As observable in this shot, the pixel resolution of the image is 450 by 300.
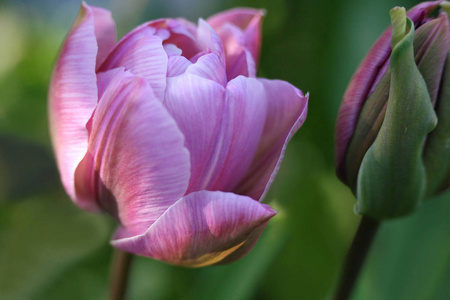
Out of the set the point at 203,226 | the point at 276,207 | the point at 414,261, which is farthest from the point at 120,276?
the point at 414,261

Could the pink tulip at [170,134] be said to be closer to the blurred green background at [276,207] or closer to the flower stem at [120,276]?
the flower stem at [120,276]

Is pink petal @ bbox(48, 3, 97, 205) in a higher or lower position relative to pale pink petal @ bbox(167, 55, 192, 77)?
lower

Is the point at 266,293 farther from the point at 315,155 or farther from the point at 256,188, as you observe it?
the point at 256,188

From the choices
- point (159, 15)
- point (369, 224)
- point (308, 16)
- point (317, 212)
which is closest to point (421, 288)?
point (317, 212)

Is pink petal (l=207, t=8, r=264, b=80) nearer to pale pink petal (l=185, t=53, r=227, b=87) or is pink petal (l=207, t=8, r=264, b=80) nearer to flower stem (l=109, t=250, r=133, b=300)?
pale pink petal (l=185, t=53, r=227, b=87)

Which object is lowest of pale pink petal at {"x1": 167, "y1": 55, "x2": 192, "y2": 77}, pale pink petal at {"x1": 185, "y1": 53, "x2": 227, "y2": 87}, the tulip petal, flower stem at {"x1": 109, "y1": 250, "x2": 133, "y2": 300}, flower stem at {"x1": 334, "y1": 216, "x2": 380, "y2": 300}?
flower stem at {"x1": 109, "y1": 250, "x2": 133, "y2": 300}

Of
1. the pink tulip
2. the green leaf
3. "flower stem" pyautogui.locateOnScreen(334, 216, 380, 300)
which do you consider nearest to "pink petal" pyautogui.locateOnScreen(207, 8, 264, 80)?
the pink tulip
